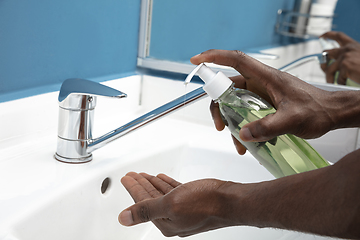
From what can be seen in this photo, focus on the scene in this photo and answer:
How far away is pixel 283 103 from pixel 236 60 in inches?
2.9

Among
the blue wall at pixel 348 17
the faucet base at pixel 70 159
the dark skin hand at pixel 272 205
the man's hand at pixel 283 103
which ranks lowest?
the faucet base at pixel 70 159

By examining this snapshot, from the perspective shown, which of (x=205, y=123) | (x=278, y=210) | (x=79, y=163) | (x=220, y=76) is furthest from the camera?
(x=205, y=123)

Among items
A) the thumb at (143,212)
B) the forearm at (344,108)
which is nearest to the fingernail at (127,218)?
the thumb at (143,212)

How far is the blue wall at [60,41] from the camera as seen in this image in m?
0.49

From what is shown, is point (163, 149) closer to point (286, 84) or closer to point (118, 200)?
point (118, 200)

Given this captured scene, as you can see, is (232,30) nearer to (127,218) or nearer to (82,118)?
(82,118)

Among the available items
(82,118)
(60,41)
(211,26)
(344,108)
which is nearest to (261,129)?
(344,108)

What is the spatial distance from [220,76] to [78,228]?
0.26 meters

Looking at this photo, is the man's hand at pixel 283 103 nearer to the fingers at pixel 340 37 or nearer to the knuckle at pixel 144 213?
the knuckle at pixel 144 213

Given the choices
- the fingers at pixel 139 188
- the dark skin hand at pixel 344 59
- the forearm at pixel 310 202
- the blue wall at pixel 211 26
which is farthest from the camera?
the blue wall at pixel 211 26

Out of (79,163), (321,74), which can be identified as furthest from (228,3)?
(79,163)

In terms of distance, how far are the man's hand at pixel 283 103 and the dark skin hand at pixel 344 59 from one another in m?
0.29

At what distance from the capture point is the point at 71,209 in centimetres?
44

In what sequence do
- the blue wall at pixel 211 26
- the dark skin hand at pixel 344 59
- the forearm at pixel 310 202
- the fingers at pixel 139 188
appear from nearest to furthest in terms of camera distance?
the forearm at pixel 310 202
the fingers at pixel 139 188
the dark skin hand at pixel 344 59
the blue wall at pixel 211 26
